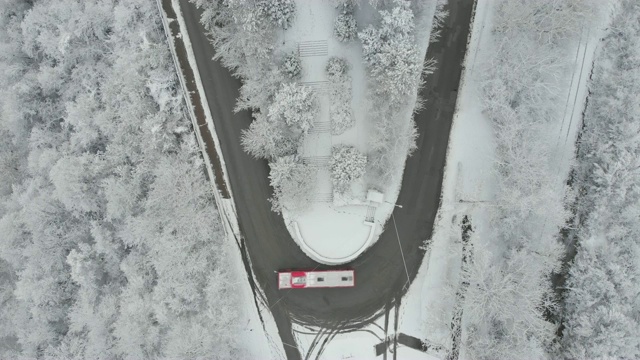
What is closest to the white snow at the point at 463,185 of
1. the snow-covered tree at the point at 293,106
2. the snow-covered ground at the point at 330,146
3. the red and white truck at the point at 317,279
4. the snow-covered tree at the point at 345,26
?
the snow-covered ground at the point at 330,146

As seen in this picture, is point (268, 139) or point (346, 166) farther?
point (268, 139)

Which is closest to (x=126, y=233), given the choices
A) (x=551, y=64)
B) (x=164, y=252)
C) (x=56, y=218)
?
(x=164, y=252)

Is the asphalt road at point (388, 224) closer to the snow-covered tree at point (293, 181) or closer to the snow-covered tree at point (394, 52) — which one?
the snow-covered tree at point (293, 181)

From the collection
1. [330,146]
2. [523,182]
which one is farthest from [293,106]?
[523,182]

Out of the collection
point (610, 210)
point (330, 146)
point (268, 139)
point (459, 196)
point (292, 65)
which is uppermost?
point (292, 65)

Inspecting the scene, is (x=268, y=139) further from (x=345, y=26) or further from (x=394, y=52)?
(x=394, y=52)

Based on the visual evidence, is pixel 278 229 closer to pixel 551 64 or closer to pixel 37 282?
pixel 37 282
